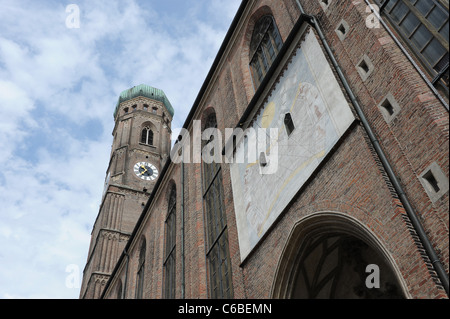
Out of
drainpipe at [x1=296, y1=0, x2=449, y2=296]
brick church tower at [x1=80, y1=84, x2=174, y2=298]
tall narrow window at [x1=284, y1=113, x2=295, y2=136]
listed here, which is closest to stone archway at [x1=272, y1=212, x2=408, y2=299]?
drainpipe at [x1=296, y1=0, x2=449, y2=296]

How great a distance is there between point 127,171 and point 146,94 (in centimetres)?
1211

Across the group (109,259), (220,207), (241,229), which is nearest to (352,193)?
(241,229)

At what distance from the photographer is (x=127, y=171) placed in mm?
40812

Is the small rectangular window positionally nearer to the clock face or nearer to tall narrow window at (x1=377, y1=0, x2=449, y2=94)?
tall narrow window at (x1=377, y1=0, x2=449, y2=94)

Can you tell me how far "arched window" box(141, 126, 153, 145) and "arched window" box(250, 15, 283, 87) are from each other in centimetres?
3134

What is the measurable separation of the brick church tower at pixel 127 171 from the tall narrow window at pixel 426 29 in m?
30.2

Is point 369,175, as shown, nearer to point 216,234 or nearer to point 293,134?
point 293,134

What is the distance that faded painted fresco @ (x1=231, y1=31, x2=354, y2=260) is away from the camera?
8.62m

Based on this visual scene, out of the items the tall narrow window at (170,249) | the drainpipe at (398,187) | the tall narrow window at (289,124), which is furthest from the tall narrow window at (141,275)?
the drainpipe at (398,187)

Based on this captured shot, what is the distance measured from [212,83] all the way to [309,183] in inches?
376

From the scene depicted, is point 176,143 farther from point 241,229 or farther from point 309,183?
point 309,183

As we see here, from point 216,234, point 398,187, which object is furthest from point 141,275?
point 398,187

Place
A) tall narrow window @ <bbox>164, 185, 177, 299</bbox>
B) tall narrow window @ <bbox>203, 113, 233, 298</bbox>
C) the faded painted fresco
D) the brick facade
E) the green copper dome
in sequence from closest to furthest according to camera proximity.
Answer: the brick facade < the faded painted fresco < tall narrow window @ <bbox>203, 113, 233, 298</bbox> < tall narrow window @ <bbox>164, 185, 177, 299</bbox> < the green copper dome
